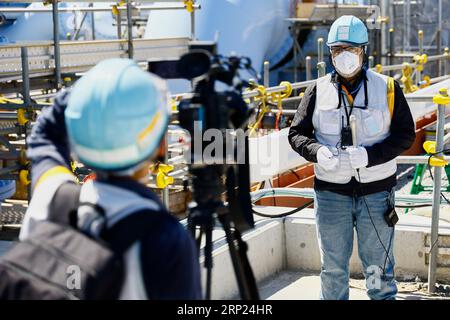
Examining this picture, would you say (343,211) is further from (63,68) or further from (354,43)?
(63,68)

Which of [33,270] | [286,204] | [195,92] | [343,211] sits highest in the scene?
[195,92]

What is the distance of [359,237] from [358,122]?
0.64 meters

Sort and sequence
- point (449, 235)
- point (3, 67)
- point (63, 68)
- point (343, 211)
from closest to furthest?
point (343, 211) → point (449, 235) → point (3, 67) → point (63, 68)

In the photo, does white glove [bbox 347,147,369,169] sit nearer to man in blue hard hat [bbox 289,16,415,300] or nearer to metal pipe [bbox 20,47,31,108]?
man in blue hard hat [bbox 289,16,415,300]

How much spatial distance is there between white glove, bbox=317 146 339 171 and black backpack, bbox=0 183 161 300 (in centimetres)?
250

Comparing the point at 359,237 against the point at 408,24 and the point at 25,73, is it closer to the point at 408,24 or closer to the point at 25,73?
the point at 25,73

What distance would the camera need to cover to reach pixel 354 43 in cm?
455

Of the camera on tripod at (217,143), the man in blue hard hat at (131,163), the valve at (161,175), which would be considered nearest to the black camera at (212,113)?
the camera on tripod at (217,143)

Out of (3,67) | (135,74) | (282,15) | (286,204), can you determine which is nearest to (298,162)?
(286,204)

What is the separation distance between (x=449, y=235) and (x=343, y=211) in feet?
4.59

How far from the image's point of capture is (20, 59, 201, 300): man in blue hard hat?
195cm

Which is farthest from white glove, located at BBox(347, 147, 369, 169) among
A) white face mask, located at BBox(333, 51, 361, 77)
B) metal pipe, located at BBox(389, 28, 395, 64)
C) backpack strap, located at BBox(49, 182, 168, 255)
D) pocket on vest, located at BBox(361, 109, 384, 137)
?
metal pipe, located at BBox(389, 28, 395, 64)

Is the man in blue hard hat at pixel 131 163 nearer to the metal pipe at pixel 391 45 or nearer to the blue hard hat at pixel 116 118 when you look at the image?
the blue hard hat at pixel 116 118

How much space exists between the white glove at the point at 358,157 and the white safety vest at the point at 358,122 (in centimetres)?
6
